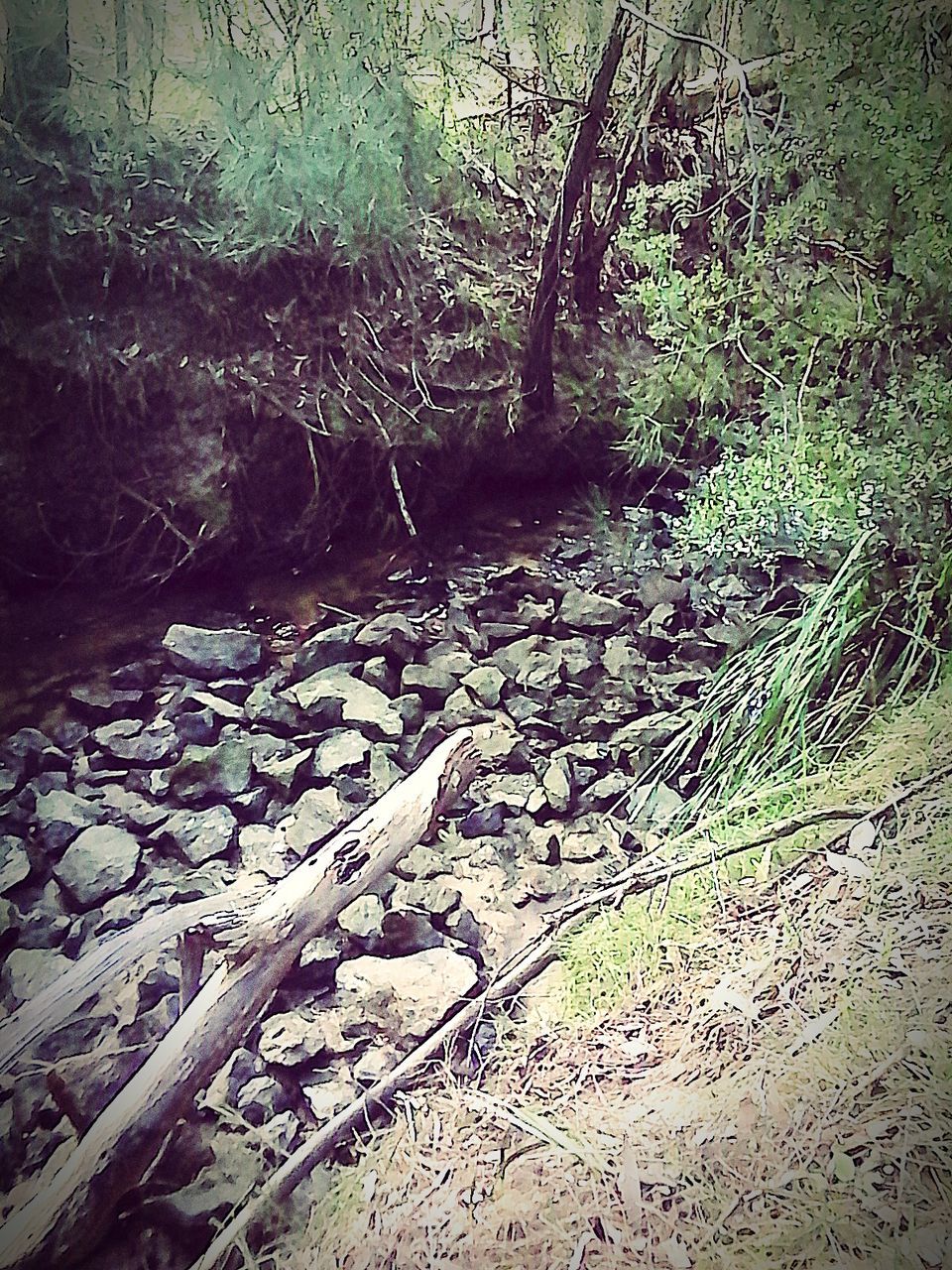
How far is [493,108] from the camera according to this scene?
3.86ft

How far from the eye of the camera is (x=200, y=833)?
3.71 feet

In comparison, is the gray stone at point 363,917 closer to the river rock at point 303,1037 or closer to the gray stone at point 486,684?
the river rock at point 303,1037

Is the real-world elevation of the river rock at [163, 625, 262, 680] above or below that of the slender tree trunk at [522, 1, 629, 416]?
below

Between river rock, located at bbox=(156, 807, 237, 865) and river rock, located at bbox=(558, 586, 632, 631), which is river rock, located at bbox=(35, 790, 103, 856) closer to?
river rock, located at bbox=(156, 807, 237, 865)

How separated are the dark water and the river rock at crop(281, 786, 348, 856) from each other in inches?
6.9

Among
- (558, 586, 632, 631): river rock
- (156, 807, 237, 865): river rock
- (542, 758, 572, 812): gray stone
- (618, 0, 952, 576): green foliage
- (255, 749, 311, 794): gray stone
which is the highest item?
(618, 0, 952, 576): green foliage

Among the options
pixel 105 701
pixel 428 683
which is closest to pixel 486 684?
pixel 428 683

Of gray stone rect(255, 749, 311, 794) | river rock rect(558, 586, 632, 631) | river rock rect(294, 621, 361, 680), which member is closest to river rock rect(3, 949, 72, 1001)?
gray stone rect(255, 749, 311, 794)

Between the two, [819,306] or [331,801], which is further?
[819,306]

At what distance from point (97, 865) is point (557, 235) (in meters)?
0.84

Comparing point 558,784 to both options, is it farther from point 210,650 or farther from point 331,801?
point 210,650

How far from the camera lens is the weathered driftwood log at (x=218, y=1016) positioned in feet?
3.48

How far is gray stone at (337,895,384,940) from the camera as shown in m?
1.15

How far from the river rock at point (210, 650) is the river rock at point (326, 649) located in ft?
0.15
